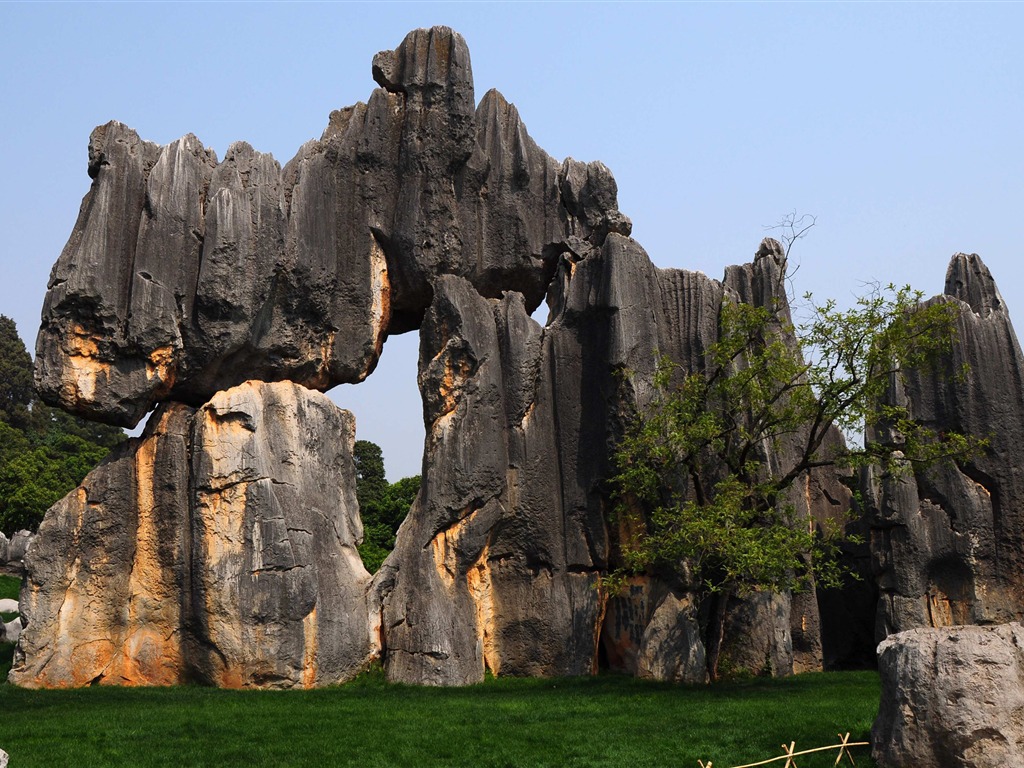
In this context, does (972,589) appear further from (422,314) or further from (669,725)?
(422,314)

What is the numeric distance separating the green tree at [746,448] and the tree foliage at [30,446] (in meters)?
18.5

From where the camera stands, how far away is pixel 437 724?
17.7 m

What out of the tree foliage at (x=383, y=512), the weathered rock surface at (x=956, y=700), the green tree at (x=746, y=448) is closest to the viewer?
the weathered rock surface at (x=956, y=700)

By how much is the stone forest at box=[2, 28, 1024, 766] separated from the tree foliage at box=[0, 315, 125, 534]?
1276 centimetres

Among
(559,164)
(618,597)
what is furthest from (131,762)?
(559,164)

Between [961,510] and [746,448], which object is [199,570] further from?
[961,510]

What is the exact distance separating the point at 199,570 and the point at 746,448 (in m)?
10.3

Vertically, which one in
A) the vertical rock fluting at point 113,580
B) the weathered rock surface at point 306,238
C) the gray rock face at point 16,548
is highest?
the weathered rock surface at point 306,238

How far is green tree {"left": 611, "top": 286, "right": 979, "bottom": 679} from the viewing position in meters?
20.9

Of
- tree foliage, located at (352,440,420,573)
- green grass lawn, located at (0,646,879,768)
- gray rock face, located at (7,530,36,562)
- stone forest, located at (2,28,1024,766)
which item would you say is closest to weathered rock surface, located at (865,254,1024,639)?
stone forest, located at (2,28,1024,766)

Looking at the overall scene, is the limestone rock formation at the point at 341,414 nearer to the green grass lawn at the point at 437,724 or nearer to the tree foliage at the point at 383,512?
the green grass lawn at the point at 437,724

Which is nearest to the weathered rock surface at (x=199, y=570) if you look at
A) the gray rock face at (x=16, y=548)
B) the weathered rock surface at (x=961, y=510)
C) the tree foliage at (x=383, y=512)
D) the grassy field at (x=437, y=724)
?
the grassy field at (x=437, y=724)

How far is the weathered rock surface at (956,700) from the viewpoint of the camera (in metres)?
12.8

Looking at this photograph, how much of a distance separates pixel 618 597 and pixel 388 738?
846 centimetres
